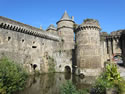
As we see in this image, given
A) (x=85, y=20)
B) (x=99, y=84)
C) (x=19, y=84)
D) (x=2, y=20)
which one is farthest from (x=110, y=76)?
(x=2, y=20)

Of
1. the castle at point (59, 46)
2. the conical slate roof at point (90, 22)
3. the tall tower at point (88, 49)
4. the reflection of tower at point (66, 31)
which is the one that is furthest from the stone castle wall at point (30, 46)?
the conical slate roof at point (90, 22)

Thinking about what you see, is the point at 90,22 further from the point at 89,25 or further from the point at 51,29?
the point at 51,29

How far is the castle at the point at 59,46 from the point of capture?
14.3 meters

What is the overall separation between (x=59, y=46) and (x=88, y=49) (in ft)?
27.8

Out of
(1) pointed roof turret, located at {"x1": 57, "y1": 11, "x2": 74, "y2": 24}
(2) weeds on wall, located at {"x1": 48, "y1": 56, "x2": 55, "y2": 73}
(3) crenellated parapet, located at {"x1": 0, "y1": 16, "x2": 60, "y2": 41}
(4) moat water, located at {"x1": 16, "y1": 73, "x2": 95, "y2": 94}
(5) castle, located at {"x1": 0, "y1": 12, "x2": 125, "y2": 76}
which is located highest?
(1) pointed roof turret, located at {"x1": 57, "y1": 11, "x2": 74, "y2": 24}

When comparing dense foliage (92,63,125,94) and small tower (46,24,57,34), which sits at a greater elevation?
small tower (46,24,57,34)

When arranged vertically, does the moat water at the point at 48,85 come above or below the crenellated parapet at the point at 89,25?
below

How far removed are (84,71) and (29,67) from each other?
29.0ft

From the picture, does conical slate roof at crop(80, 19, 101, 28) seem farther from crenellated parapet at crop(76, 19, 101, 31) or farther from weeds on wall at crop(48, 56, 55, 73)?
weeds on wall at crop(48, 56, 55, 73)

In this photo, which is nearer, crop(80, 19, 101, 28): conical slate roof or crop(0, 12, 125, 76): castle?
crop(0, 12, 125, 76): castle

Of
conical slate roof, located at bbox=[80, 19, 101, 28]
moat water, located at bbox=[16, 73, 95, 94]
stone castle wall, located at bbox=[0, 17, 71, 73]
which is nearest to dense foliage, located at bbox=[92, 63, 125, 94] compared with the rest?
moat water, located at bbox=[16, 73, 95, 94]

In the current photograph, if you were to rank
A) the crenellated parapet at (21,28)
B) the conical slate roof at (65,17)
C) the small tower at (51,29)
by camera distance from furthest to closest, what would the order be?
1. the small tower at (51,29)
2. the conical slate roof at (65,17)
3. the crenellated parapet at (21,28)

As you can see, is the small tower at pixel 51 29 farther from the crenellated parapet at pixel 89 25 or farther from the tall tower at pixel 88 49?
the crenellated parapet at pixel 89 25

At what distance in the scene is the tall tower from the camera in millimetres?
Result: 15316
